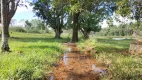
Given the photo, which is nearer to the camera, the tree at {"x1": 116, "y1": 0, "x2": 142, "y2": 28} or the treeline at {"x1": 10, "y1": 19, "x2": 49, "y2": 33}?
the tree at {"x1": 116, "y1": 0, "x2": 142, "y2": 28}

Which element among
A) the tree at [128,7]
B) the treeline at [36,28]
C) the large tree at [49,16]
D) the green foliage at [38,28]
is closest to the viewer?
the tree at [128,7]

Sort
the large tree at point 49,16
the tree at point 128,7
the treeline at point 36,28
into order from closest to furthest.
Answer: the tree at point 128,7
the large tree at point 49,16
the treeline at point 36,28

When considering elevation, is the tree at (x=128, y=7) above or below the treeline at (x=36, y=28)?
above

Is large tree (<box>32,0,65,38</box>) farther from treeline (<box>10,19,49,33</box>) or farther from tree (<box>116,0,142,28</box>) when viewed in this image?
tree (<box>116,0,142,28</box>)

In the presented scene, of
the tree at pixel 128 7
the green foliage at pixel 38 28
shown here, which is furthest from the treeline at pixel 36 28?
the tree at pixel 128 7

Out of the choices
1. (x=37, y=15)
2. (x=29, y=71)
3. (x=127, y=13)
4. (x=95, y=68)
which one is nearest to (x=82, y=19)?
(x=37, y=15)

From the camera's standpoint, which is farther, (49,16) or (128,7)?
(49,16)

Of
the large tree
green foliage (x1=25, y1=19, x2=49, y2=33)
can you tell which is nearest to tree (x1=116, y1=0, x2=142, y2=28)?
the large tree

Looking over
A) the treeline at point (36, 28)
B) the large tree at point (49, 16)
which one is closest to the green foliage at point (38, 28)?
the treeline at point (36, 28)

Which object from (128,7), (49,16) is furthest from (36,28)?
(128,7)

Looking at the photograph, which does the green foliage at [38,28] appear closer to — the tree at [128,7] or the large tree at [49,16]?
the large tree at [49,16]

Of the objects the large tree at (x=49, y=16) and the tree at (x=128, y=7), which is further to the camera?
the large tree at (x=49, y=16)

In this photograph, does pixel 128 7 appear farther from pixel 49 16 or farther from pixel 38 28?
pixel 38 28

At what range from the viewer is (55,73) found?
9273 millimetres
